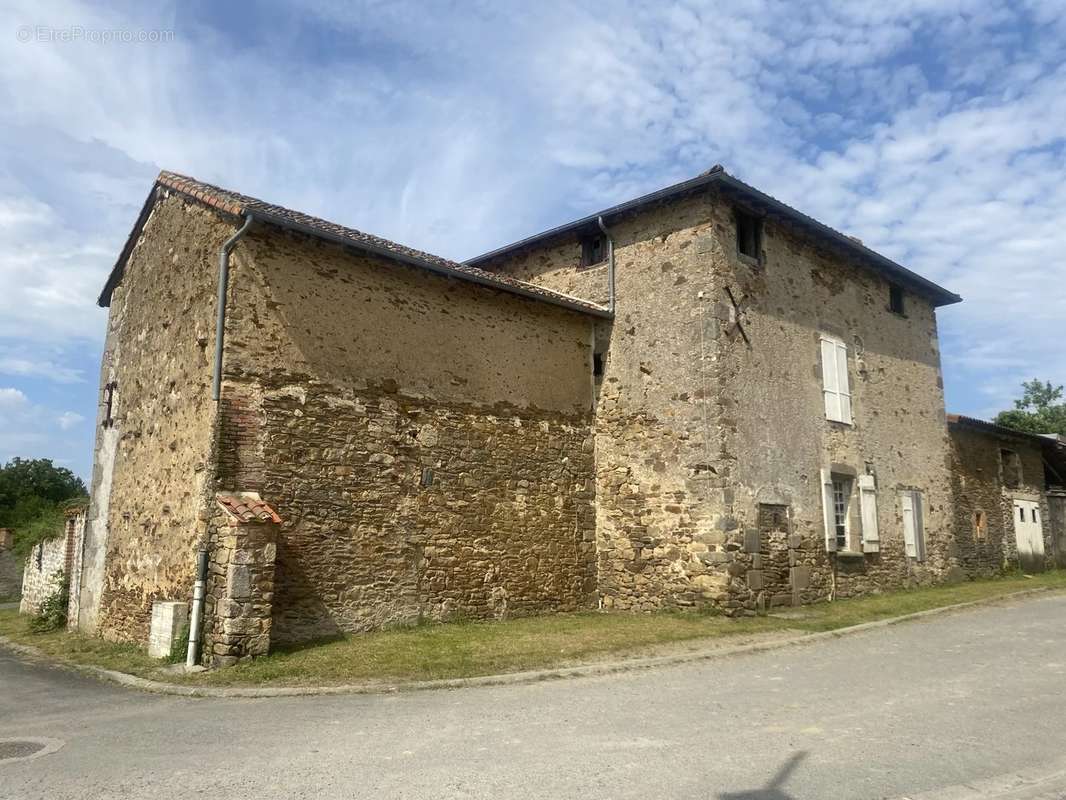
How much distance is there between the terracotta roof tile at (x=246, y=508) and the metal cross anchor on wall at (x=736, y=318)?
7374mm

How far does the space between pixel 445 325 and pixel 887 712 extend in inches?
295

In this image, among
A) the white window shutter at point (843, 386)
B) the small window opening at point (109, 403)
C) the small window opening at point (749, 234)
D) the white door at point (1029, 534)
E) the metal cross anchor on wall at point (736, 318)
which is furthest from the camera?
the white door at point (1029, 534)

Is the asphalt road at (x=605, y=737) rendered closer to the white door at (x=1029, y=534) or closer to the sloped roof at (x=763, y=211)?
the sloped roof at (x=763, y=211)

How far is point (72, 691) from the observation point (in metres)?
7.83

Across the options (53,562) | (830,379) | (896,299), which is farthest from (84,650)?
(896,299)

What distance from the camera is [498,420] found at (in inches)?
463

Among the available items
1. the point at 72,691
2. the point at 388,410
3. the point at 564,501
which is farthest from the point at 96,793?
the point at 564,501

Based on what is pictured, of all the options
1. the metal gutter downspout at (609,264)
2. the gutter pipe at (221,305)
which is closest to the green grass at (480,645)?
the gutter pipe at (221,305)

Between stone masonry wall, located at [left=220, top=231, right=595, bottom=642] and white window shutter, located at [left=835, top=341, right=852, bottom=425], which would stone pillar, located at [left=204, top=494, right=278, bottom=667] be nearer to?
stone masonry wall, located at [left=220, top=231, right=595, bottom=642]

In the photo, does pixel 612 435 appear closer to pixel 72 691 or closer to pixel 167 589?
pixel 167 589

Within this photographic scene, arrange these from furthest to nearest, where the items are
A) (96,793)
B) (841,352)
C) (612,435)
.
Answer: (841,352) < (612,435) < (96,793)

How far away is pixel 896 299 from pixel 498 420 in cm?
1009

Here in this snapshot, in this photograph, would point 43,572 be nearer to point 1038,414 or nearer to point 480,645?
point 480,645

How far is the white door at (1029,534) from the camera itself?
19547 millimetres
